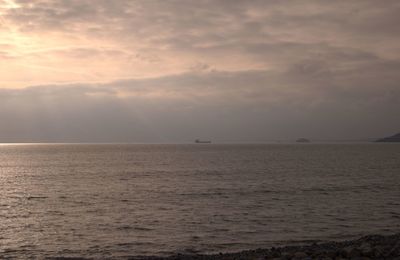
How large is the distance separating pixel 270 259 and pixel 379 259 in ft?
15.2

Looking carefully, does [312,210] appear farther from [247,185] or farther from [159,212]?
[247,185]

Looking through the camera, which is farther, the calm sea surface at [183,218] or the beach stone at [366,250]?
the calm sea surface at [183,218]

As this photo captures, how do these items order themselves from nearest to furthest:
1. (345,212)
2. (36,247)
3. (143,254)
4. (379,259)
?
(379,259), (143,254), (36,247), (345,212)

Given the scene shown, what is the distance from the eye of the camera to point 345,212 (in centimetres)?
3812

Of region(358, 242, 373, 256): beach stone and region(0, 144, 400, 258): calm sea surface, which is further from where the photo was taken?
region(0, 144, 400, 258): calm sea surface

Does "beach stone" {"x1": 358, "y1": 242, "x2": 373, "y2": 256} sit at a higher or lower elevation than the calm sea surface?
higher

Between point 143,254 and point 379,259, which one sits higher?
point 379,259

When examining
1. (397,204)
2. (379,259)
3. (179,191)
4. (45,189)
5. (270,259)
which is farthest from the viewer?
(45,189)

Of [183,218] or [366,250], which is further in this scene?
[183,218]

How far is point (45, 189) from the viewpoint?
204 feet

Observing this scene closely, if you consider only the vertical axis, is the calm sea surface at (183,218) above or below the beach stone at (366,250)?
below

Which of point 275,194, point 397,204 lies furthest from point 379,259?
point 275,194

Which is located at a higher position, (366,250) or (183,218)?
(366,250)

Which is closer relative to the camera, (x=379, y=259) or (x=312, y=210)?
(x=379, y=259)
